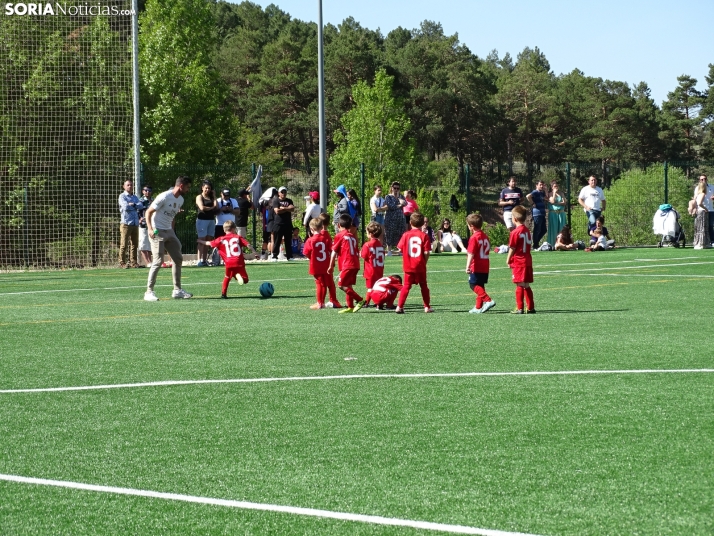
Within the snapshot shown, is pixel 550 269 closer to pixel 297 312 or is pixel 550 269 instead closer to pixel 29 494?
pixel 297 312

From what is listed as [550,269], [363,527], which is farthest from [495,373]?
[550,269]

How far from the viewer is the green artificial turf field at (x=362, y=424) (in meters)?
4.59

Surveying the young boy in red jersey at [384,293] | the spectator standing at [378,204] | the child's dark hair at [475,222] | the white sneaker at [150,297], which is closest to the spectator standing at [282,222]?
the spectator standing at [378,204]

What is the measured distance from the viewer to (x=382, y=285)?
14.1m

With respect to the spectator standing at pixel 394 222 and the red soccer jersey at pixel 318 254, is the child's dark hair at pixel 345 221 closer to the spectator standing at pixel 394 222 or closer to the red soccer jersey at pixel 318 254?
the red soccer jersey at pixel 318 254

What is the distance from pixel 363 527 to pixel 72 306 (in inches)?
456

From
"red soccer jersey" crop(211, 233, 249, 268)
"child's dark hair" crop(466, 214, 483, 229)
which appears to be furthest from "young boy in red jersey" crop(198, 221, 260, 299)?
"child's dark hair" crop(466, 214, 483, 229)

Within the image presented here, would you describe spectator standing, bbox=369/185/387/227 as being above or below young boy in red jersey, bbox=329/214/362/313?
above

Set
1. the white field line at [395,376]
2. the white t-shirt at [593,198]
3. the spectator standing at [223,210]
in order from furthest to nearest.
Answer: the white t-shirt at [593,198] < the spectator standing at [223,210] < the white field line at [395,376]

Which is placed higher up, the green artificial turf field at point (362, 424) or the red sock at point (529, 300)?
the red sock at point (529, 300)

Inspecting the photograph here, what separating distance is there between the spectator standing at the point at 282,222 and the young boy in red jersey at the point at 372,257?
36.8 feet

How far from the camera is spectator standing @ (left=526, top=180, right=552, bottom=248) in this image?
27141 millimetres

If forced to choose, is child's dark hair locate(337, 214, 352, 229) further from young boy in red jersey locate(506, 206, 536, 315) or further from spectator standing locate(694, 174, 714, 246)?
spectator standing locate(694, 174, 714, 246)

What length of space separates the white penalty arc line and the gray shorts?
63.2 feet
